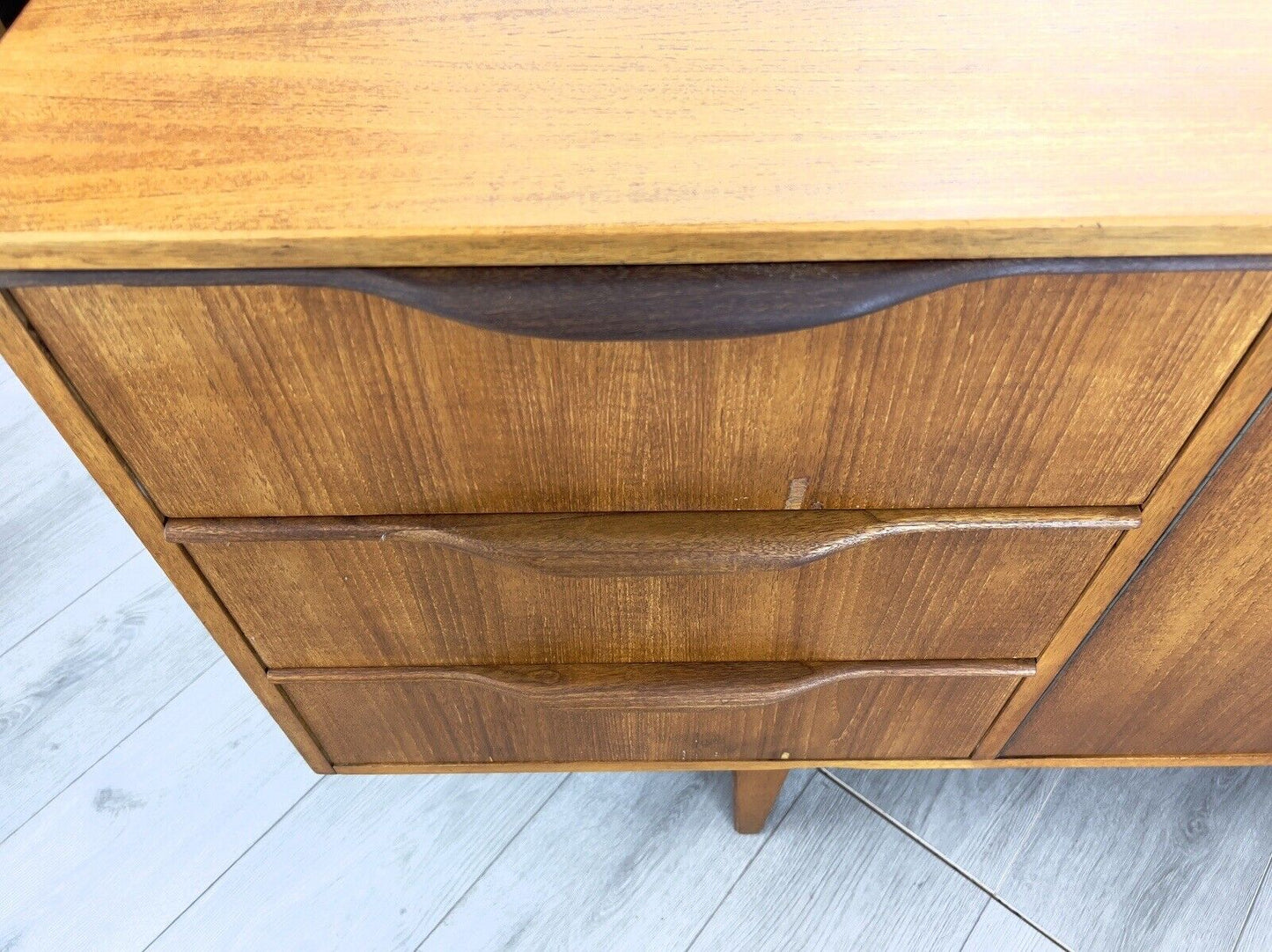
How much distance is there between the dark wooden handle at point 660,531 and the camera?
0.46m

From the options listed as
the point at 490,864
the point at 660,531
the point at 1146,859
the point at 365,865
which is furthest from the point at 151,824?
the point at 1146,859

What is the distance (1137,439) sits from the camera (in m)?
0.43

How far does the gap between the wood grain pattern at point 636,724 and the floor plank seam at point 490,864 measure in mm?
182

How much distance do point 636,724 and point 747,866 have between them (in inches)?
10.5

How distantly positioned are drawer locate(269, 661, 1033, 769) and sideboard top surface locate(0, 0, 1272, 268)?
0.31 meters

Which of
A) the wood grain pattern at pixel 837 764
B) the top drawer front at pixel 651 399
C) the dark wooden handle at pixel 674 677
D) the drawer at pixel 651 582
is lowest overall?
the wood grain pattern at pixel 837 764

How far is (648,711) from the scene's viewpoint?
0.61 m

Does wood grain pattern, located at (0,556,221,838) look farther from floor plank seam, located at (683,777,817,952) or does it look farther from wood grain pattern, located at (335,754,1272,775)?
floor plank seam, located at (683,777,817,952)

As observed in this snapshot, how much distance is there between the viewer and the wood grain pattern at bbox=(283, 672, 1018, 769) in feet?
2.01

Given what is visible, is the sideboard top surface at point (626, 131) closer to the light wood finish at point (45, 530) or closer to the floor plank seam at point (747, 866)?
the floor plank seam at point (747, 866)

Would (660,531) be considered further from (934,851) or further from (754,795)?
(934,851)

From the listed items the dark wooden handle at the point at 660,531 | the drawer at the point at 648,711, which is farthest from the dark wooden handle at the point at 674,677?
the dark wooden handle at the point at 660,531

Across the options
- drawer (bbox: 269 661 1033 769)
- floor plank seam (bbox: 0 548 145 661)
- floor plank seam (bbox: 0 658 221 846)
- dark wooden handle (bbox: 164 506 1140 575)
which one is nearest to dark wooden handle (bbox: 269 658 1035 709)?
drawer (bbox: 269 661 1033 769)

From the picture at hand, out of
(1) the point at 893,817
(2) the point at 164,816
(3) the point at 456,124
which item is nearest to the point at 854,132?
(3) the point at 456,124
